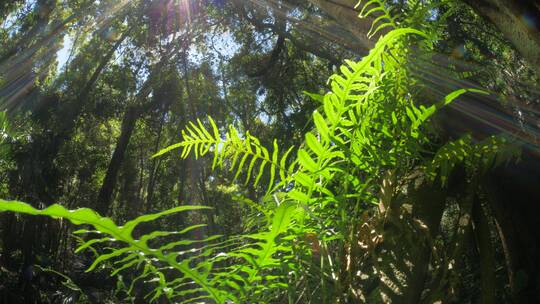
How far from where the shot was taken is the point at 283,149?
4.15 metres

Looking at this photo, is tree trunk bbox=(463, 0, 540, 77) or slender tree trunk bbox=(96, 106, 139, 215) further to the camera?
slender tree trunk bbox=(96, 106, 139, 215)

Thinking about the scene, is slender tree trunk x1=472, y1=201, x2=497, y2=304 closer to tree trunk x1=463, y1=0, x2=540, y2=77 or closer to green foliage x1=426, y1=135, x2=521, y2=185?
green foliage x1=426, y1=135, x2=521, y2=185

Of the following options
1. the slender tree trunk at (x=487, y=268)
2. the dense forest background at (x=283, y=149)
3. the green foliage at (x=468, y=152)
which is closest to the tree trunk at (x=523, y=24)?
the dense forest background at (x=283, y=149)

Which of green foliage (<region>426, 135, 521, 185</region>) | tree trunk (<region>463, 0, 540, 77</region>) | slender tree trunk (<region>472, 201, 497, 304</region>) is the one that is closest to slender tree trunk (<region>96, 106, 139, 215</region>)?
slender tree trunk (<region>472, 201, 497, 304</region>)

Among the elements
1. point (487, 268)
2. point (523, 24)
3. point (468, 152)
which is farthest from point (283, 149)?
point (523, 24)

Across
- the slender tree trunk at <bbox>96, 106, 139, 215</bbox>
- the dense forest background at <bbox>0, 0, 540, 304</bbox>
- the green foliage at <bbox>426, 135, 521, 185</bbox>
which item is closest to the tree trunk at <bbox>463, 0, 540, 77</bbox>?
the dense forest background at <bbox>0, 0, 540, 304</bbox>

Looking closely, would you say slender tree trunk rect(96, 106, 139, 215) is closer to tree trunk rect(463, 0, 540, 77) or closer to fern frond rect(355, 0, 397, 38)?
fern frond rect(355, 0, 397, 38)

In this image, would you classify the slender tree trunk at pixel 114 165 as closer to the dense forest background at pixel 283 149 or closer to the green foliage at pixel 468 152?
the dense forest background at pixel 283 149

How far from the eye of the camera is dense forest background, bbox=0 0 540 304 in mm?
793

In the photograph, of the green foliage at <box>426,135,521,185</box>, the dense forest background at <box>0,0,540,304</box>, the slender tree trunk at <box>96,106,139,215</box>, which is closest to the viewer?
the dense forest background at <box>0,0,540,304</box>

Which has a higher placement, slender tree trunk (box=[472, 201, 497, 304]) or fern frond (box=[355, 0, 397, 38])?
fern frond (box=[355, 0, 397, 38])

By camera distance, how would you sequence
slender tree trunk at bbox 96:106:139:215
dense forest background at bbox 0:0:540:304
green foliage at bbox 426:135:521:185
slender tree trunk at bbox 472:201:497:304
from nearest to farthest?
1. dense forest background at bbox 0:0:540:304
2. green foliage at bbox 426:135:521:185
3. slender tree trunk at bbox 472:201:497:304
4. slender tree trunk at bbox 96:106:139:215

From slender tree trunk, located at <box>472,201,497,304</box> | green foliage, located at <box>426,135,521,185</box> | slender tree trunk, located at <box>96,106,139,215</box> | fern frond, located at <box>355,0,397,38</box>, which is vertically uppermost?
slender tree trunk, located at <box>96,106,139,215</box>

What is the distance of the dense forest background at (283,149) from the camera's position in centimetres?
79
